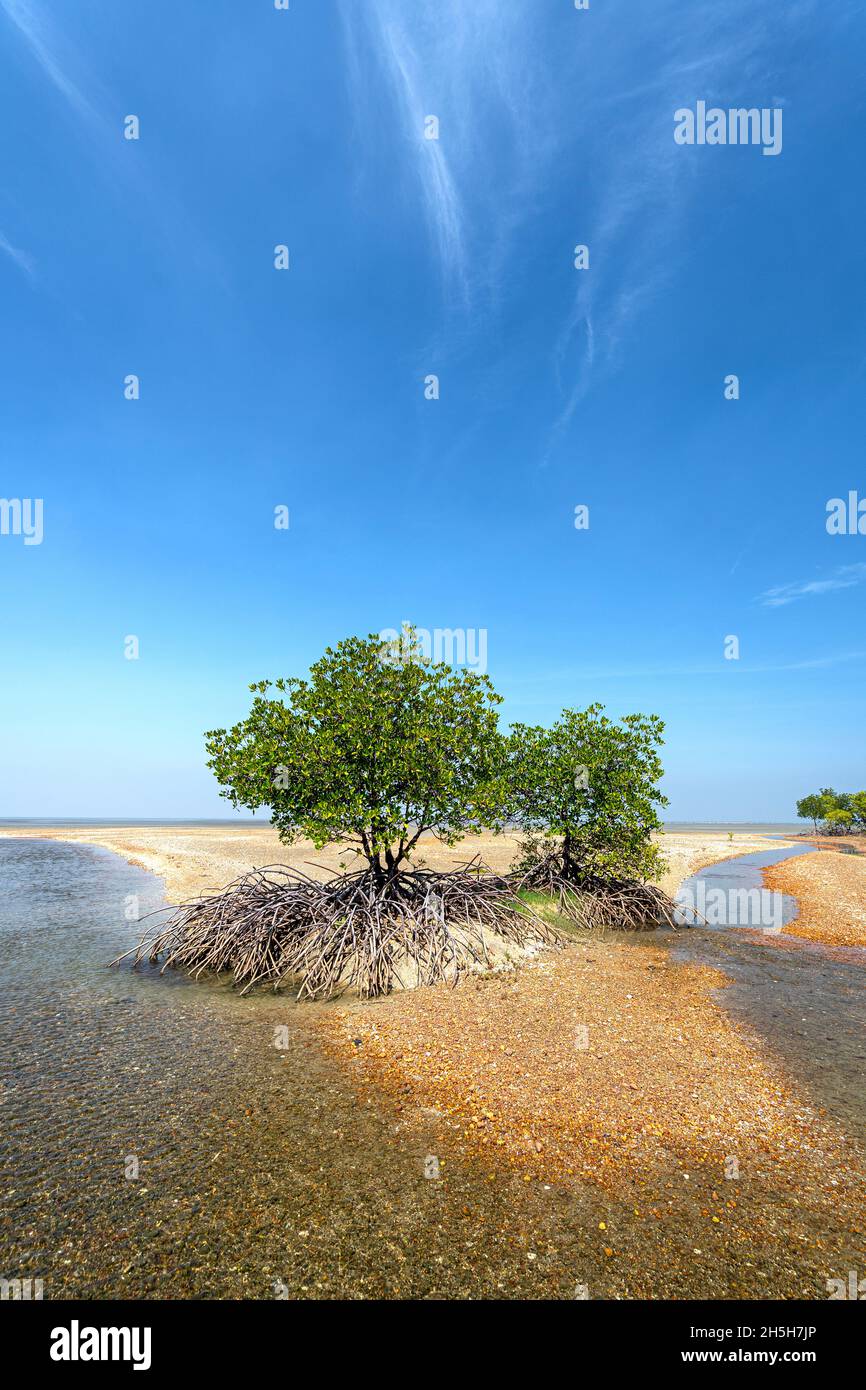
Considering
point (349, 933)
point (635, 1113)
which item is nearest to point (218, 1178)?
point (635, 1113)

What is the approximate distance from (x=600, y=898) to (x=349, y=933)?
11039mm

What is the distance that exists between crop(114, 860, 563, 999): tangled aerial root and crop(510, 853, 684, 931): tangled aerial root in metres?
3.38

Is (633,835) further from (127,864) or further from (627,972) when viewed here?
(127,864)

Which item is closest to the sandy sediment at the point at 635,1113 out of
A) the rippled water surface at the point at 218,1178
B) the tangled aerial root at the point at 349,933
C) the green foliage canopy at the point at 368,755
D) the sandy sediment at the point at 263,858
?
the rippled water surface at the point at 218,1178

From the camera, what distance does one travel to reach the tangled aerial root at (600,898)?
2159cm

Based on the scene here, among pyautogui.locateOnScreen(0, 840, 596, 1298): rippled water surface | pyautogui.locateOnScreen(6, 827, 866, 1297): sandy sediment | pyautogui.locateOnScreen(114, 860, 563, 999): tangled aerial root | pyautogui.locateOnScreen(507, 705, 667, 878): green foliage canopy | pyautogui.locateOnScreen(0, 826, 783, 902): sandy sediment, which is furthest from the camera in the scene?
pyautogui.locateOnScreen(0, 826, 783, 902): sandy sediment

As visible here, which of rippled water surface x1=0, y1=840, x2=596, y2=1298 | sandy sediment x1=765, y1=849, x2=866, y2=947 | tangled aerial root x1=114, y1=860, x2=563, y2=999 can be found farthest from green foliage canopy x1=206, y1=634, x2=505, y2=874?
sandy sediment x1=765, y1=849, x2=866, y2=947

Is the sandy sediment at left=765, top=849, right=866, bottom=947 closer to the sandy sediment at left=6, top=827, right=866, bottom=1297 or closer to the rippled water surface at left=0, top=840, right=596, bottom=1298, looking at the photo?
the sandy sediment at left=6, top=827, right=866, bottom=1297

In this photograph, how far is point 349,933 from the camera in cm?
1528

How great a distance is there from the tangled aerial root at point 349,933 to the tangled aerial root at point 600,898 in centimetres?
338

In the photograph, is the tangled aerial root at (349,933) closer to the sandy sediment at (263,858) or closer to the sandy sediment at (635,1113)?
the sandy sediment at (635,1113)

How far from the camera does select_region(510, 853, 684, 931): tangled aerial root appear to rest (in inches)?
850
